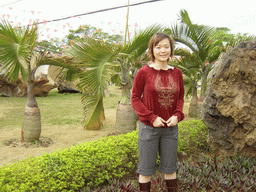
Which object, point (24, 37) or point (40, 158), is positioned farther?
point (24, 37)

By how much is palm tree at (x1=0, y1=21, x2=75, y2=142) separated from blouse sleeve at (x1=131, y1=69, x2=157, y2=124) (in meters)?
2.26

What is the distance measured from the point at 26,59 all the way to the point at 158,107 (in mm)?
2647

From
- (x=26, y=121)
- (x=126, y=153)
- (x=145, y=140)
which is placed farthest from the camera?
(x=26, y=121)

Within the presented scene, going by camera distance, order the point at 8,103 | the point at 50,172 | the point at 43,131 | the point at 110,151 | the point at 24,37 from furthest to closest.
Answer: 1. the point at 8,103
2. the point at 43,131
3. the point at 24,37
4. the point at 110,151
5. the point at 50,172

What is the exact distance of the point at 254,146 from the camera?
2828 millimetres

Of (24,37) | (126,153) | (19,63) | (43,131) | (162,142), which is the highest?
(24,37)

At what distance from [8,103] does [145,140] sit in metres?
8.11

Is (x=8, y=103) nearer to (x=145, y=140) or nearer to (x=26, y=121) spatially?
(x=26, y=121)

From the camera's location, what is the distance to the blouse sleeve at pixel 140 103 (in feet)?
5.96

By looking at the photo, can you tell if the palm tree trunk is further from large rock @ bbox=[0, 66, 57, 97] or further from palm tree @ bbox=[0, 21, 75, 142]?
large rock @ bbox=[0, 66, 57, 97]

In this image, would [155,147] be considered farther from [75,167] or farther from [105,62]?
[105,62]

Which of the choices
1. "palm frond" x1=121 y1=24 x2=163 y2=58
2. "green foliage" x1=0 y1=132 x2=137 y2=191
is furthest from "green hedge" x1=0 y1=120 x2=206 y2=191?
"palm frond" x1=121 y1=24 x2=163 y2=58

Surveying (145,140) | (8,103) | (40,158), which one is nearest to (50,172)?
(40,158)

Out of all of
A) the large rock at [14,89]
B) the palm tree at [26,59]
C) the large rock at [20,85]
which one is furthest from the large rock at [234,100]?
the large rock at [14,89]
